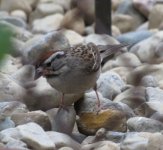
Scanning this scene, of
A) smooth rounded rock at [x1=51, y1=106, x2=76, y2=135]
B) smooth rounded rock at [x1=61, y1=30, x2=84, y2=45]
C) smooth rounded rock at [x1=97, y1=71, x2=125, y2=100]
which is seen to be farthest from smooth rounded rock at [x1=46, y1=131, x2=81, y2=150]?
smooth rounded rock at [x1=61, y1=30, x2=84, y2=45]

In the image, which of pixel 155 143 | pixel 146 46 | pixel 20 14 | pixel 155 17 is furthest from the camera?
pixel 20 14

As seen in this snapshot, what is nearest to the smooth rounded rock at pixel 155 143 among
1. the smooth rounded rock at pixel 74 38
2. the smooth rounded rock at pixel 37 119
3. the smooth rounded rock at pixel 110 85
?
the smooth rounded rock at pixel 37 119

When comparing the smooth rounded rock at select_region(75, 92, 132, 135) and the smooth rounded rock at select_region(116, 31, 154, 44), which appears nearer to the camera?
the smooth rounded rock at select_region(75, 92, 132, 135)

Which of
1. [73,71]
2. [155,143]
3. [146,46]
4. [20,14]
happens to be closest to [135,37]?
[146,46]

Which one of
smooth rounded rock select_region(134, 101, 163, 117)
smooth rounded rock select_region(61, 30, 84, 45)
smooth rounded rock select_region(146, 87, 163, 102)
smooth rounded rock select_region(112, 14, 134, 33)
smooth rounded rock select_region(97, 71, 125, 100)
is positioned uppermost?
smooth rounded rock select_region(134, 101, 163, 117)

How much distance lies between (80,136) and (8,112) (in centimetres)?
36

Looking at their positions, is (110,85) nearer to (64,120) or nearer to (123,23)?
(64,120)

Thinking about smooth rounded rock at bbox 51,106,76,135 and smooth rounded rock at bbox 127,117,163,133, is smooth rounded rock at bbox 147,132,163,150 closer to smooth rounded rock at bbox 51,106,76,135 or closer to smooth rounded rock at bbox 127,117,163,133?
smooth rounded rock at bbox 127,117,163,133

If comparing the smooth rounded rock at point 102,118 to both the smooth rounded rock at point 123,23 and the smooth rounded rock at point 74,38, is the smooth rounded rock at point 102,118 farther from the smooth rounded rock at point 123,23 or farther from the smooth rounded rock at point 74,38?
the smooth rounded rock at point 123,23

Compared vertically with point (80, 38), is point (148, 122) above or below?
above

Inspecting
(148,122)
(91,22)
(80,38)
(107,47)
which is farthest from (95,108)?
(91,22)

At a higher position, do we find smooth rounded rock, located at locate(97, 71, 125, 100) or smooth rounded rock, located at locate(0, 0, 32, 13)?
smooth rounded rock, located at locate(97, 71, 125, 100)

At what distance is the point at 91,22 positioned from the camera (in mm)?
5195

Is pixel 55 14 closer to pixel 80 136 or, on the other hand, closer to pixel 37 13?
pixel 37 13
